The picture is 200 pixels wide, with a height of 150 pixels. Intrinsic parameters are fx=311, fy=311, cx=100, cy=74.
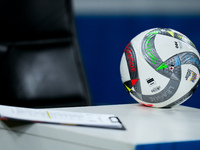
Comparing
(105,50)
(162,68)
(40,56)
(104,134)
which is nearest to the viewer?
(104,134)

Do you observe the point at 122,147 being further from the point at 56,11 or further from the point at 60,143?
the point at 56,11

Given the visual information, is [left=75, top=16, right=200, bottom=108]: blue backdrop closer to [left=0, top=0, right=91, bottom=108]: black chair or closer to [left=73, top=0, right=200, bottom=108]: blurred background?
[left=73, top=0, right=200, bottom=108]: blurred background

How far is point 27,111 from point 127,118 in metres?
0.20

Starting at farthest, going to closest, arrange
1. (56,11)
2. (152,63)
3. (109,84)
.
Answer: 1. (109,84)
2. (56,11)
3. (152,63)

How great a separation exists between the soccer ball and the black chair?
1.22ft

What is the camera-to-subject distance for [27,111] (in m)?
0.58

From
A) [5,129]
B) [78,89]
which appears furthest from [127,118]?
[78,89]

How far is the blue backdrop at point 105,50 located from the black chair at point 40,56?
0.73 meters

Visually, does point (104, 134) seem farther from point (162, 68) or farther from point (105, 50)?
point (105, 50)

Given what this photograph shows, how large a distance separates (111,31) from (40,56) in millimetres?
853

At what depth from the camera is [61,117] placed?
1.83 ft

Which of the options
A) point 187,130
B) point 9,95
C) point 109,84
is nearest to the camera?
point 187,130

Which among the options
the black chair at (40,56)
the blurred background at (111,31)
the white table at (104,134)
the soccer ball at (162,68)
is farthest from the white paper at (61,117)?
the blurred background at (111,31)


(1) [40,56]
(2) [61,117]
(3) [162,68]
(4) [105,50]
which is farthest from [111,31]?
(2) [61,117]
